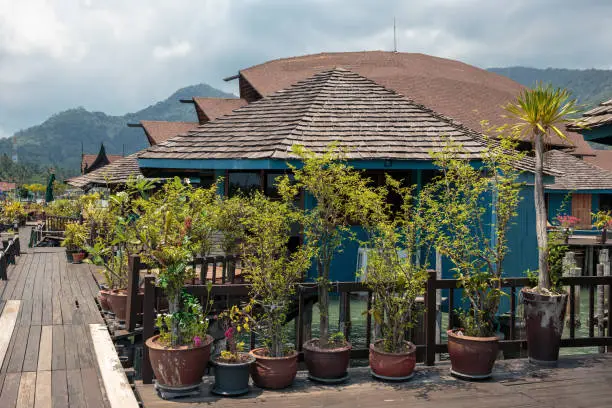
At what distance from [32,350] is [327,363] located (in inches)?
159

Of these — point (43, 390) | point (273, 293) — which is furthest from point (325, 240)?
point (43, 390)

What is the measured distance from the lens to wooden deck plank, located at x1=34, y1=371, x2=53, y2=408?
5.30m

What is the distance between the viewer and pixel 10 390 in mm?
5621

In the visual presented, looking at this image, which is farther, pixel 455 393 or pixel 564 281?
pixel 564 281

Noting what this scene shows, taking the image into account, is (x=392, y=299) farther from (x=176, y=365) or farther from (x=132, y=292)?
(x=132, y=292)

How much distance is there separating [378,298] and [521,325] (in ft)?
20.0

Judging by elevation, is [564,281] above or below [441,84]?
below

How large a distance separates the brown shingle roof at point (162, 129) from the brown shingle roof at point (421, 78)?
4.62 meters

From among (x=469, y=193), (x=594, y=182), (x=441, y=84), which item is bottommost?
(x=469, y=193)

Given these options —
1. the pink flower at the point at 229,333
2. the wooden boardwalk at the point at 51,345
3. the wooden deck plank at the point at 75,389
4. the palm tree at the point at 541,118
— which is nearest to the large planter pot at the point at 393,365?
the pink flower at the point at 229,333

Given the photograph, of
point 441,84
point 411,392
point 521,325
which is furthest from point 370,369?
point 441,84

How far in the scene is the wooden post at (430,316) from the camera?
21.4ft

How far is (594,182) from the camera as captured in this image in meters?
26.5

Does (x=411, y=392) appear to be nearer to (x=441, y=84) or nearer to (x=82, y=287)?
(x=82, y=287)
